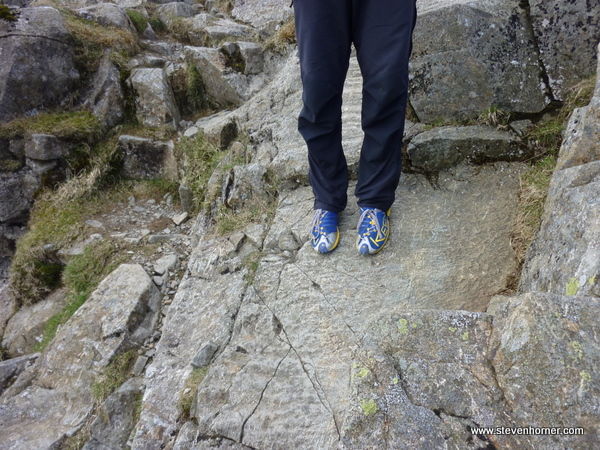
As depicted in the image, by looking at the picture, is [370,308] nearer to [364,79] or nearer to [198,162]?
[364,79]

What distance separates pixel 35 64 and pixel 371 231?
7.01 metres

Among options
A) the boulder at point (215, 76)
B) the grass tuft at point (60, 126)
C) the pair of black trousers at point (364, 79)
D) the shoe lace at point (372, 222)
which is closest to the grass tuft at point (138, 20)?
the boulder at point (215, 76)

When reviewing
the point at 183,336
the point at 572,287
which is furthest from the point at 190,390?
the point at 572,287

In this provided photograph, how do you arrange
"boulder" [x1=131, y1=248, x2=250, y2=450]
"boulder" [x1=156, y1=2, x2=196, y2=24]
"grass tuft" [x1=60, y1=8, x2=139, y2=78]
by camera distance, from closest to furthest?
"boulder" [x1=131, y1=248, x2=250, y2=450] → "grass tuft" [x1=60, y1=8, x2=139, y2=78] → "boulder" [x1=156, y1=2, x2=196, y2=24]

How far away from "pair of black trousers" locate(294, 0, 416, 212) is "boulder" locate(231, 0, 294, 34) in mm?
6291

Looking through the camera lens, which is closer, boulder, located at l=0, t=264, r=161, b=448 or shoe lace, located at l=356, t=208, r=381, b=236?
shoe lace, located at l=356, t=208, r=381, b=236

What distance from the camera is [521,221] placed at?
140 inches

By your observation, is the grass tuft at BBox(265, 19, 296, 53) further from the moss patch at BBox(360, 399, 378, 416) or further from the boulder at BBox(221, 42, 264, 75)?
the moss patch at BBox(360, 399, 378, 416)

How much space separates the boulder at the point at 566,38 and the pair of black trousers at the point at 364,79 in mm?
2326

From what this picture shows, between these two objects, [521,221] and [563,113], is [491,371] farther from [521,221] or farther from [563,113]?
[563,113]

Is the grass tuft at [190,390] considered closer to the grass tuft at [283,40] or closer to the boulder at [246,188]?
the boulder at [246,188]

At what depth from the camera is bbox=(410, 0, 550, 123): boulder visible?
4.36 metres

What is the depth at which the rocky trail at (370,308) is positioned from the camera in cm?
171

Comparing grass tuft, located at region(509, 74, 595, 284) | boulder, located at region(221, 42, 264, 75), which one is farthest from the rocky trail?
boulder, located at region(221, 42, 264, 75)
